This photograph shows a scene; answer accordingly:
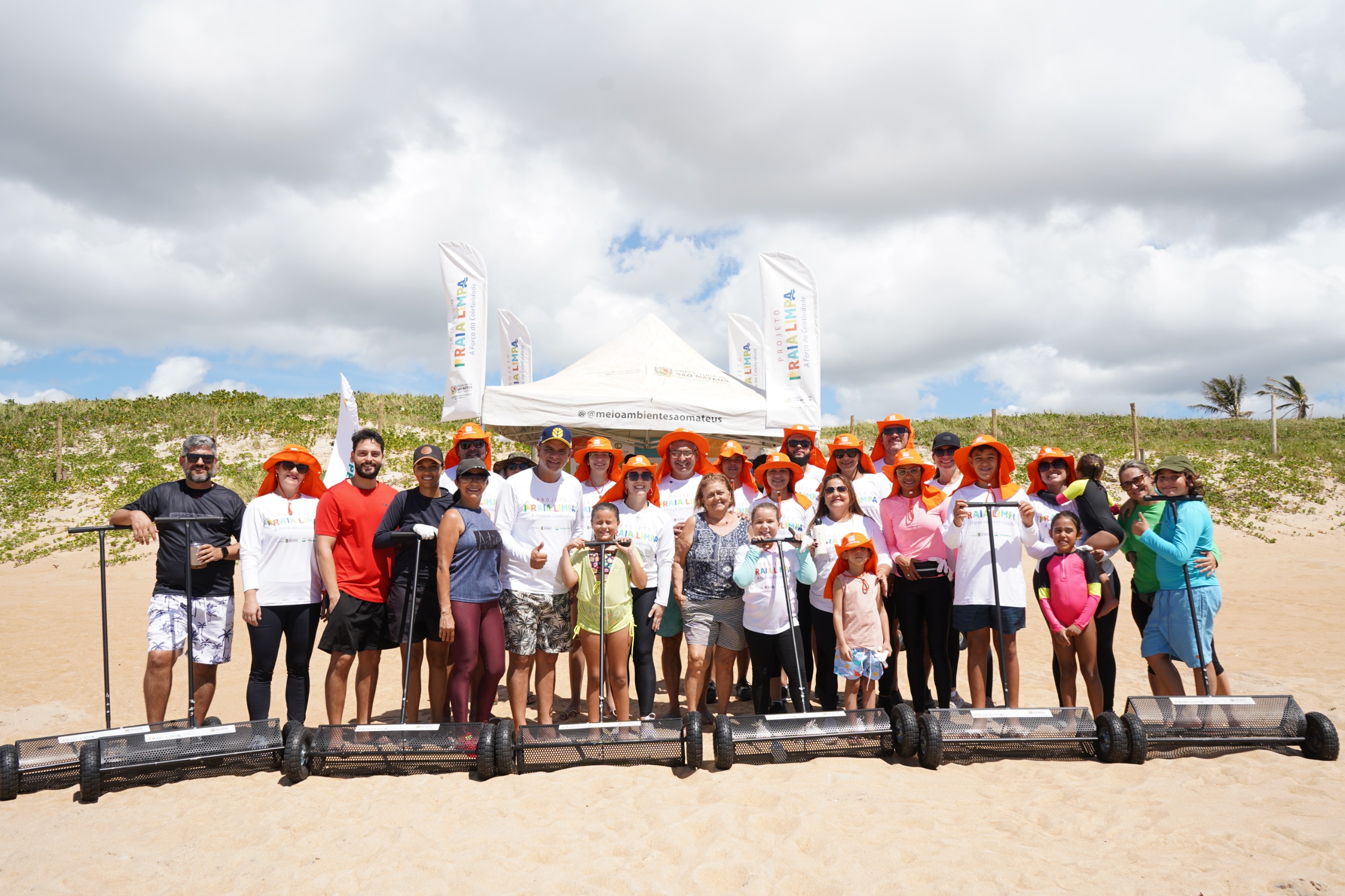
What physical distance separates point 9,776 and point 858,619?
13.6ft

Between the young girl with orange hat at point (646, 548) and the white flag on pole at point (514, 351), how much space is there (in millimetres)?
8518

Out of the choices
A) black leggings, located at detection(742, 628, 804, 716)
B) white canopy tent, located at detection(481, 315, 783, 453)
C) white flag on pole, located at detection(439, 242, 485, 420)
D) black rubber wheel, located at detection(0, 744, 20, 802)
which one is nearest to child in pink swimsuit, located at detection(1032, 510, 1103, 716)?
black leggings, located at detection(742, 628, 804, 716)

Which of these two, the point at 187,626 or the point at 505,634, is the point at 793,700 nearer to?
the point at 505,634

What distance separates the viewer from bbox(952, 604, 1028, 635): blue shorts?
13.6 feet

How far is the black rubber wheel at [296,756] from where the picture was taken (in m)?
3.57

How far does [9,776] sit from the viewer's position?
3.43m

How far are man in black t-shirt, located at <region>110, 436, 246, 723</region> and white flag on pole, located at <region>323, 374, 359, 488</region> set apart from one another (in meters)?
2.32

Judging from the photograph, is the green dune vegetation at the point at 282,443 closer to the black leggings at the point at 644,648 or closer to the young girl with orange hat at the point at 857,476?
the black leggings at the point at 644,648

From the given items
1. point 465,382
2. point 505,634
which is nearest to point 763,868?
point 505,634

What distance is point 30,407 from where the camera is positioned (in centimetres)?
2097

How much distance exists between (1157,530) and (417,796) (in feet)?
13.6

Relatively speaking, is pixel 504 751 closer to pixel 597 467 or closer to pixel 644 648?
pixel 644 648

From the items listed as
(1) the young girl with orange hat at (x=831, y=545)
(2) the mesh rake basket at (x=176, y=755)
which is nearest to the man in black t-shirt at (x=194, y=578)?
(2) the mesh rake basket at (x=176, y=755)

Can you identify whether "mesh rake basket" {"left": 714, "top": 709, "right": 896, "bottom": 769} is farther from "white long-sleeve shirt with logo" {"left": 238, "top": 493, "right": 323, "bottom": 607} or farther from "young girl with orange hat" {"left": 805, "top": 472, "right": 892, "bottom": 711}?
"white long-sleeve shirt with logo" {"left": 238, "top": 493, "right": 323, "bottom": 607}
